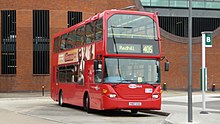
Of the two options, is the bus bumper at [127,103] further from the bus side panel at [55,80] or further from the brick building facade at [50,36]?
the brick building facade at [50,36]

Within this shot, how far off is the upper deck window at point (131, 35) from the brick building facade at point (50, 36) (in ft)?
96.9

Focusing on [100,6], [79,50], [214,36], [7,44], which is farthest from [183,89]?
[79,50]

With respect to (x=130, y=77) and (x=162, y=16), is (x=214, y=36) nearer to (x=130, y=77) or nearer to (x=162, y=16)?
(x=162, y=16)

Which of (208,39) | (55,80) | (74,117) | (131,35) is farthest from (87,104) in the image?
(55,80)

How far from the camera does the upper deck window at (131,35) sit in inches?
742

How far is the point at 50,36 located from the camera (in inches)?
1906

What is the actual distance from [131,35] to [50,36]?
99.5ft

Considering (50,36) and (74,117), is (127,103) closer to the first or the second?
(74,117)

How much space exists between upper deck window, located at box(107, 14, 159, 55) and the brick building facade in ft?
96.9

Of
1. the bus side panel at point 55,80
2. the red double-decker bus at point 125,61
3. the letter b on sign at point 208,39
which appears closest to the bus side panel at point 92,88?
the red double-decker bus at point 125,61

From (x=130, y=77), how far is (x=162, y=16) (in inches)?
1314

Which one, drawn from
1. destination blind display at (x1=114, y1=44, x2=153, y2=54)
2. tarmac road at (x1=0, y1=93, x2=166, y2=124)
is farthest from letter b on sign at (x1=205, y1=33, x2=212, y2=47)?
tarmac road at (x1=0, y1=93, x2=166, y2=124)

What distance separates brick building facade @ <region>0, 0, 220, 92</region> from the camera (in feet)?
157

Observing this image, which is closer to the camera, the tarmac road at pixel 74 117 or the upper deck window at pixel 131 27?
the tarmac road at pixel 74 117
